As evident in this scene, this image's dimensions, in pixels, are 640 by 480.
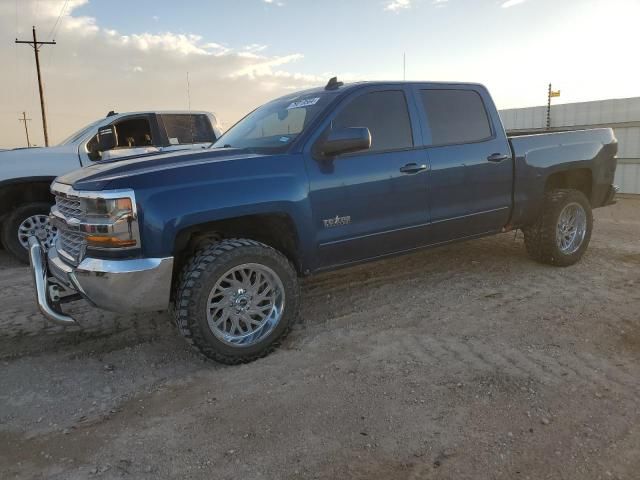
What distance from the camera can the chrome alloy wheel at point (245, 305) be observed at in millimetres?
3441

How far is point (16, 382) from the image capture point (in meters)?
3.37

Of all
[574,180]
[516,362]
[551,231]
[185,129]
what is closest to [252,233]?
[516,362]

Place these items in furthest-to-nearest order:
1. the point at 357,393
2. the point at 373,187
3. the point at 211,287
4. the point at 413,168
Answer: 1. the point at 413,168
2. the point at 373,187
3. the point at 211,287
4. the point at 357,393

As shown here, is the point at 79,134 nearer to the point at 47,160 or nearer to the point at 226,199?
the point at 47,160

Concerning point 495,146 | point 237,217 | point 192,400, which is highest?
point 495,146

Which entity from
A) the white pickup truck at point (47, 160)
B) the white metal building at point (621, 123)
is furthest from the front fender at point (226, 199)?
the white metal building at point (621, 123)

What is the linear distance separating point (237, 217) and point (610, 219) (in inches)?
315

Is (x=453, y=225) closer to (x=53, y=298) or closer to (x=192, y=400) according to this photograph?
(x=192, y=400)

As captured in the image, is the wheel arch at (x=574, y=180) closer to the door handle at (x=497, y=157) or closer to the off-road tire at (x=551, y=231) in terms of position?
the off-road tire at (x=551, y=231)

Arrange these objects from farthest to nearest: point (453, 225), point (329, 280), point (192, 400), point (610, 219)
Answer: point (610, 219), point (329, 280), point (453, 225), point (192, 400)

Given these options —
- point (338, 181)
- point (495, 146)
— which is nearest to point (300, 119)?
point (338, 181)

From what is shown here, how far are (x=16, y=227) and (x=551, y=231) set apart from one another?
6481mm

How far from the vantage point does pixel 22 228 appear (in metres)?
6.47

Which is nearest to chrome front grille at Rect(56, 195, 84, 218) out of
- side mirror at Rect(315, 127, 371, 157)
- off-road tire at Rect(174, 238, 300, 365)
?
off-road tire at Rect(174, 238, 300, 365)
